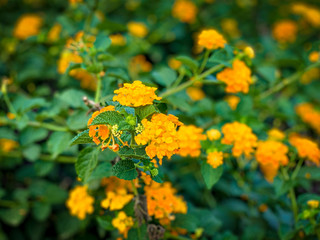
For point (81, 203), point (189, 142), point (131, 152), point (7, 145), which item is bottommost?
point (7, 145)

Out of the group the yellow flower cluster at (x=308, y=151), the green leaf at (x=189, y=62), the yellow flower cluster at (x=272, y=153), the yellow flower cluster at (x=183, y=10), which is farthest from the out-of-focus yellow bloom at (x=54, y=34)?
the yellow flower cluster at (x=308, y=151)

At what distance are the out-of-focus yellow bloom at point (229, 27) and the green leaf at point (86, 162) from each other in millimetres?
2161

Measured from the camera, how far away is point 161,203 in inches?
51.1

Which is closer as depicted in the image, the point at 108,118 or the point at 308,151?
the point at 108,118

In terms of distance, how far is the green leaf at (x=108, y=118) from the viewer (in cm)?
98

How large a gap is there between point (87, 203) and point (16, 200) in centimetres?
73

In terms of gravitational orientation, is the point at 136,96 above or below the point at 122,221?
above

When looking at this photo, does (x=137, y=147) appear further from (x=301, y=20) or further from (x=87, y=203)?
(x=301, y=20)

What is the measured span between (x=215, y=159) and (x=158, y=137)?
0.42 m

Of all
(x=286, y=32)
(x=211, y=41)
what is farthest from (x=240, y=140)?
(x=286, y=32)

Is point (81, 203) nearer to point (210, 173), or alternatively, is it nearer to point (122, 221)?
point (122, 221)

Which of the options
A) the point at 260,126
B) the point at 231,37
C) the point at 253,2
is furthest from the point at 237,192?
the point at 253,2

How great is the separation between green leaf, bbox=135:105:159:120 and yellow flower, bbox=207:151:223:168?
40 cm

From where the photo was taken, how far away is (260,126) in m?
1.66
